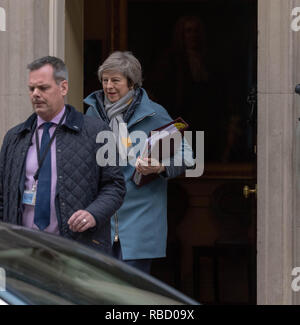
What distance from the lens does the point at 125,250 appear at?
459 centimetres

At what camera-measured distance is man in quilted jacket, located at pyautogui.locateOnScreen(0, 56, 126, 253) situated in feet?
12.7

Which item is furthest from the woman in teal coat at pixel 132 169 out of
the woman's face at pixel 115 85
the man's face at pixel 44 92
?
the man's face at pixel 44 92

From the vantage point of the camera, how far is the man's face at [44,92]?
400 centimetres

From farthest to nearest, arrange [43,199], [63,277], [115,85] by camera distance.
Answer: [115,85], [43,199], [63,277]

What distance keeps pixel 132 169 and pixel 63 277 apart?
7.58 feet

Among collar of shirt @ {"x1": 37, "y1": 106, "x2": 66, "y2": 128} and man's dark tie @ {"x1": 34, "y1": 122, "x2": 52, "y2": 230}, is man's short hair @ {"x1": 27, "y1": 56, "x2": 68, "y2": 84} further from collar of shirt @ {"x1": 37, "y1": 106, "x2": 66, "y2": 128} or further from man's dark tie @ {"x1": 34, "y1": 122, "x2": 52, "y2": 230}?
man's dark tie @ {"x1": 34, "y1": 122, "x2": 52, "y2": 230}

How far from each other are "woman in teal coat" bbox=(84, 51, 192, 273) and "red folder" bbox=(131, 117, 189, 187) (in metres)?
0.05

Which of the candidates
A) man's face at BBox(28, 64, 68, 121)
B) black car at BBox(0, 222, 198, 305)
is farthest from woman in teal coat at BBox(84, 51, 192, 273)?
black car at BBox(0, 222, 198, 305)

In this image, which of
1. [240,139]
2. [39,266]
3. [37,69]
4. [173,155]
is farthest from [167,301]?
[240,139]

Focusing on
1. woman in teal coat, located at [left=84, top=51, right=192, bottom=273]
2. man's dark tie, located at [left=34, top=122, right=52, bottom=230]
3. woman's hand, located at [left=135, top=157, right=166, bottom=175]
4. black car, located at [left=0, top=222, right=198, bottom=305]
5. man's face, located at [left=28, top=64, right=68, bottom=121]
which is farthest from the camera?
woman in teal coat, located at [left=84, top=51, right=192, bottom=273]

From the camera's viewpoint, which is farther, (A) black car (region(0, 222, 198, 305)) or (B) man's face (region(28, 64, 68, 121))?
(B) man's face (region(28, 64, 68, 121))

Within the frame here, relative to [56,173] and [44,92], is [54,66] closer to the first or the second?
[44,92]

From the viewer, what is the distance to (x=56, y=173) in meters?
3.90

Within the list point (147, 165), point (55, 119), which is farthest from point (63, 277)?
point (147, 165)
